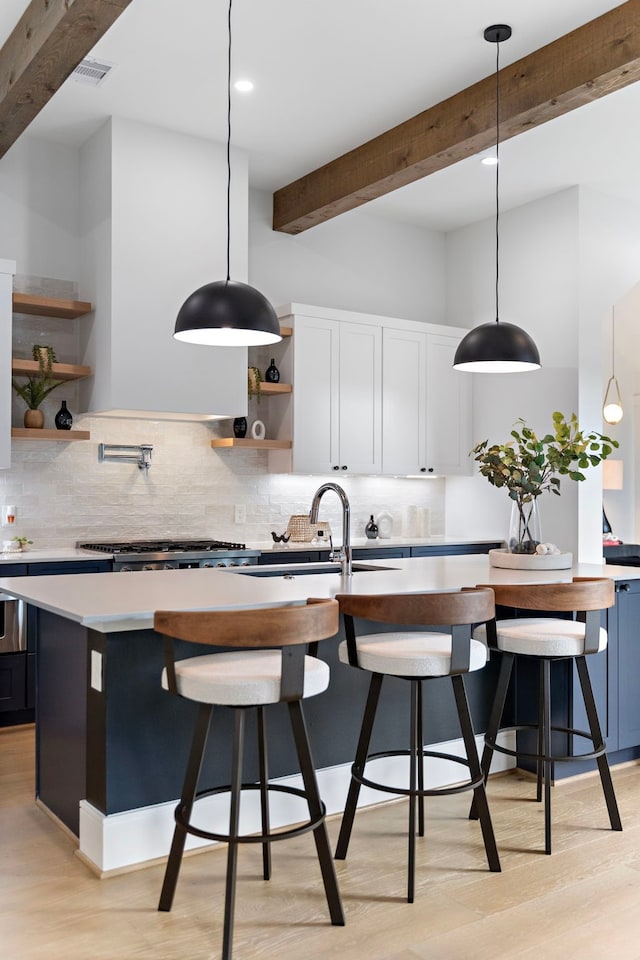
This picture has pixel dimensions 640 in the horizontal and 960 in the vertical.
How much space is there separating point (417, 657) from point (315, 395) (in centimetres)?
346

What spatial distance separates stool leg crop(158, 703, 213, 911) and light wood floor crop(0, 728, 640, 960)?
67mm

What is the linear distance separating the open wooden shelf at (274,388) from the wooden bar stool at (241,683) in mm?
3376

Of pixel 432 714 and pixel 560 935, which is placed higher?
pixel 432 714

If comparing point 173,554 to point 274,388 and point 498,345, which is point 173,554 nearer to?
point 274,388

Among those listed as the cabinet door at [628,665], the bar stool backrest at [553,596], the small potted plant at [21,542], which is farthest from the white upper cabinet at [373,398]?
the bar stool backrest at [553,596]

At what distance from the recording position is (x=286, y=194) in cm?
592

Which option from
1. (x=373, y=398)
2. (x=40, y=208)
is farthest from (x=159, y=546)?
(x=40, y=208)

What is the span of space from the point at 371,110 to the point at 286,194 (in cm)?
130

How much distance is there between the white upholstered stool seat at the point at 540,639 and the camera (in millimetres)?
3029

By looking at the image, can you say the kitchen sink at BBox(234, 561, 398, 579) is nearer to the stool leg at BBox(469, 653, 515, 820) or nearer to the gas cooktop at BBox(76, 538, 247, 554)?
the gas cooktop at BBox(76, 538, 247, 554)

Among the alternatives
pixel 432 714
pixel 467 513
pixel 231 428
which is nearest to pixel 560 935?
pixel 432 714

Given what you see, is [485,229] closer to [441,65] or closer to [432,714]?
[441,65]

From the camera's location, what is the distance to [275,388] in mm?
5762

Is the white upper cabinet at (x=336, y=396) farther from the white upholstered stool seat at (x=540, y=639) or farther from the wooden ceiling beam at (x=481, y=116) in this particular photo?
the white upholstered stool seat at (x=540, y=639)
